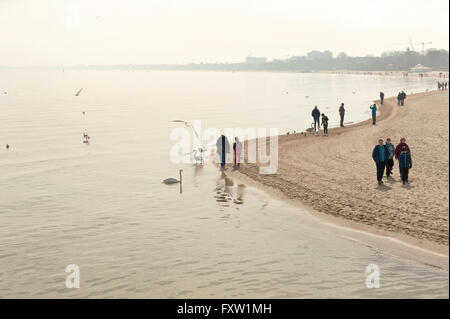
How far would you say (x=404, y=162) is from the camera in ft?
61.8

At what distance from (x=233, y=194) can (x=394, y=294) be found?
10435mm

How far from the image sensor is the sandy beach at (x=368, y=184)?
15375mm

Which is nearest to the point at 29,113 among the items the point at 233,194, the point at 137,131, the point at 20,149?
the point at 137,131

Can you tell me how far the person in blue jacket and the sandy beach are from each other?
0.39m

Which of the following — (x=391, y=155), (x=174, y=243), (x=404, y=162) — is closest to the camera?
(x=174, y=243)

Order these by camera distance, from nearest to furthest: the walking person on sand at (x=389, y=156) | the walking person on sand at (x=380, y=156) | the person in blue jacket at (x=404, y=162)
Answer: the person in blue jacket at (x=404, y=162), the walking person on sand at (x=380, y=156), the walking person on sand at (x=389, y=156)

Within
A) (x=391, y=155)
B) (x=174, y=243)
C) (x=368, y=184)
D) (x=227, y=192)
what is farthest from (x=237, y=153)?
(x=174, y=243)

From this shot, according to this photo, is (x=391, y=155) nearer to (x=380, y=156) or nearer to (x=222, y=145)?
(x=380, y=156)

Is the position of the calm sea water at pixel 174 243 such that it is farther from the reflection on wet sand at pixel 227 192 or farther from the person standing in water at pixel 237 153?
the person standing in water at pixel 237 153

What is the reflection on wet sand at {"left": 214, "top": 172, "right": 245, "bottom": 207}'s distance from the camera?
20047 mm

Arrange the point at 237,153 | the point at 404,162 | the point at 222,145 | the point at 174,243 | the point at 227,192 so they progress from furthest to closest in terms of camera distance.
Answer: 1. the point at 237,153
2. the point at 222,145
3. the point at 227,192
4. the point at 404,162
5. the point at 174,243

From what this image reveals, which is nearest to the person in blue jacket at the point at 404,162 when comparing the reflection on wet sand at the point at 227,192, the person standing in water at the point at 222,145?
the reflection on wet sand at the point at 227,192

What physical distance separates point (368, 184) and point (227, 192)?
615 centimetres

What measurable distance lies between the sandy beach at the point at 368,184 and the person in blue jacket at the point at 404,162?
39 centimetres
